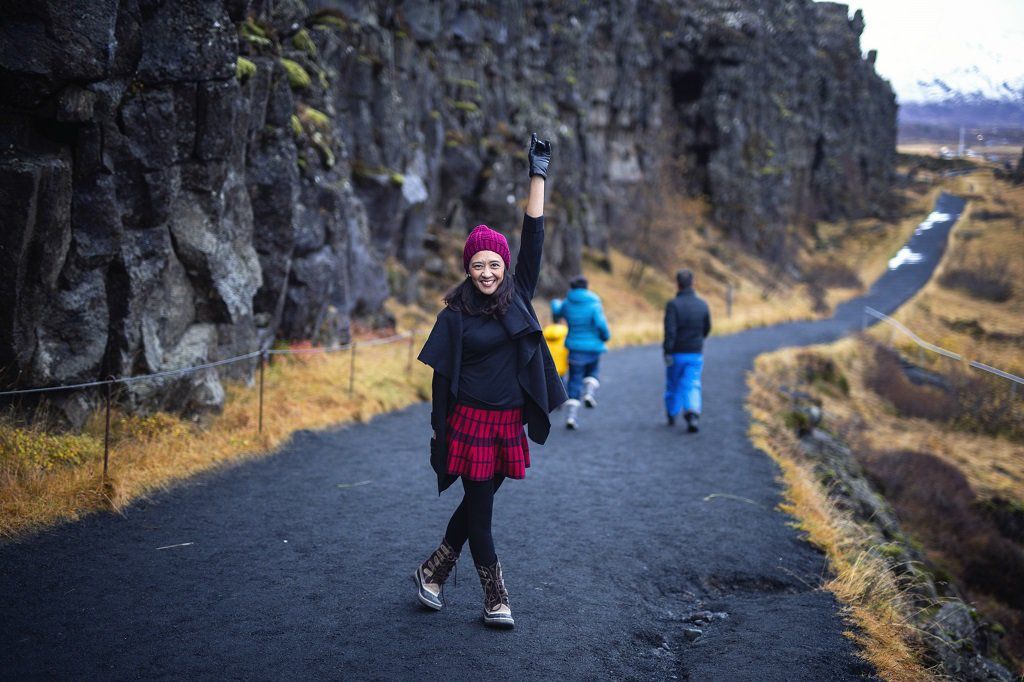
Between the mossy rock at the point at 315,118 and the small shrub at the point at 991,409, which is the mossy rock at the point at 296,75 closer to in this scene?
the mossy rock at the point at 315,118

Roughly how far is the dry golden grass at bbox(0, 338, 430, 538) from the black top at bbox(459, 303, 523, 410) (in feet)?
12.0

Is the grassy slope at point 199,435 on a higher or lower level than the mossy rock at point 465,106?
lower

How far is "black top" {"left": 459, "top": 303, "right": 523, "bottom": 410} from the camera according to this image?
15.2 feet

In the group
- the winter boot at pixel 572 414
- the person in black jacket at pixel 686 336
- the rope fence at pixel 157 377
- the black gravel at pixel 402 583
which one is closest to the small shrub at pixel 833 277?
the person in black jacket at pixel 686 336

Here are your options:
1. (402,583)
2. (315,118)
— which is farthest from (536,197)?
(315,118)

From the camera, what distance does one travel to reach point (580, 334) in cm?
1221

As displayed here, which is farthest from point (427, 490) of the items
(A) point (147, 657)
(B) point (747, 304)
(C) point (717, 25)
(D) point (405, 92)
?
(C) point (717, 25)

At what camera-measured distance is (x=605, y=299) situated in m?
35.7

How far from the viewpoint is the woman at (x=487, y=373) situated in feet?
15.1

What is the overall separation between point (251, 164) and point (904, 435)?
17854 mm

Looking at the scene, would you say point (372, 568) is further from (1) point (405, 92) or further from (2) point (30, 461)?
(1) point (405, 92)

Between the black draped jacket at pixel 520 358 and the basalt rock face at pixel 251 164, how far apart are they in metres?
4.70

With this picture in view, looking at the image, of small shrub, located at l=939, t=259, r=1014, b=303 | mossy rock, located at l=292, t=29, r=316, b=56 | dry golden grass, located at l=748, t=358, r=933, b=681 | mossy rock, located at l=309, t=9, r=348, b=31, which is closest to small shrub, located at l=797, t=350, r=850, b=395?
dry golden grass, located at l=748, t=358, r=933, b=681

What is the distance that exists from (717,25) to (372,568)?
6035cm
